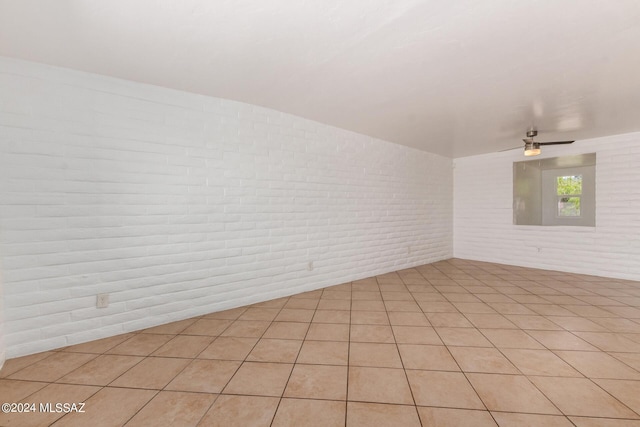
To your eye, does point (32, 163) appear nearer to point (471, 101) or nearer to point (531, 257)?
point (471, 101)

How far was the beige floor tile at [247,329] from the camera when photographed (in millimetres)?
2395

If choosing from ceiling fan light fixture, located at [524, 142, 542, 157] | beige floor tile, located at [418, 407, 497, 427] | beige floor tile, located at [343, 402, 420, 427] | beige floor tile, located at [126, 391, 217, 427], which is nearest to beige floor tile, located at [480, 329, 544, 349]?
beige floor tile, located at [418, 407, 497, 427]

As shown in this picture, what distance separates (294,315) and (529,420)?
6.52 feet

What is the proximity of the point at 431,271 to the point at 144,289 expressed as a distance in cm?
435

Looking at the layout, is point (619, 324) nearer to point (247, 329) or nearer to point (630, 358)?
point (630, 358)

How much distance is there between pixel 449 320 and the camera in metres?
2.70

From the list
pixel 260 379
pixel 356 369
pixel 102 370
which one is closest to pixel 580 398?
pixel 356 369

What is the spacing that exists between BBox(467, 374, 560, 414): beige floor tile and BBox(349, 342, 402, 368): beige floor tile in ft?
1.65

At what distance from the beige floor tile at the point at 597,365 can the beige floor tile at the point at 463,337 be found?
1.69 ft

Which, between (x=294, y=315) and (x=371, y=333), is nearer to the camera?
(x=371, y=333)

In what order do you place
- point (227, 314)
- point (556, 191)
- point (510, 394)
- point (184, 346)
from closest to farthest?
point (510, 394) < point (184, 346) < point (227, 314) < point (556, 191)

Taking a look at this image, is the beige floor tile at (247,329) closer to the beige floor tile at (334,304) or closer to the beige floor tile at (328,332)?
the beige floor tile at (328,332)

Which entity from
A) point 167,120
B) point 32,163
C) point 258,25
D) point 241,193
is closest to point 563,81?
point 258,25

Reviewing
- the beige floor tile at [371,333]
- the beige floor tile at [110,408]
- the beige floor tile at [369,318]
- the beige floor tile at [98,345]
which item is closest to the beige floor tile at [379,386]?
the beige floor tile at [371,333]
